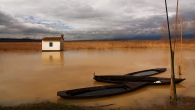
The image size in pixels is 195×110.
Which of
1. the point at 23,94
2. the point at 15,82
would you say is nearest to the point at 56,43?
the point at 15,82

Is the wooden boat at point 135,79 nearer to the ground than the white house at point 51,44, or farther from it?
nearer to the ground

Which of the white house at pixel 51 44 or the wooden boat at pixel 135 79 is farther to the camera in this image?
the white house at pixel 51 44

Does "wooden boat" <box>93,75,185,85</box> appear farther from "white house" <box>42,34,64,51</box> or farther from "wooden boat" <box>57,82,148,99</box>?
"white house" <box>42,34,64,51</box>

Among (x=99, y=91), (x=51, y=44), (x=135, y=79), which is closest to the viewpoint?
(x=99, y=91)

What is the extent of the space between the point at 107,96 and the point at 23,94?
4456 mm

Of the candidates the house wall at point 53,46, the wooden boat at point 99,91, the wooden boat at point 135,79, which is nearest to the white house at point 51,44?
the house wall at point 53,46

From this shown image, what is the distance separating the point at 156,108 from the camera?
22.9 feet

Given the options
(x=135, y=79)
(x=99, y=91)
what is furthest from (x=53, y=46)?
(x=99, y=91)

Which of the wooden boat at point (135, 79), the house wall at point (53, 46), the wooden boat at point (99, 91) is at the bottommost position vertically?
the wooden boat at point (99, 91)

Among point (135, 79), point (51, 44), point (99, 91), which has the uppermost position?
point (51, 44)

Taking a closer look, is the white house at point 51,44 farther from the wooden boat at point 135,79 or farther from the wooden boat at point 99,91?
the wooden boat at point 99,91

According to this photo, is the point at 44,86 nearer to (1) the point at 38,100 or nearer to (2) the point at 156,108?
(1) the point at 38,100

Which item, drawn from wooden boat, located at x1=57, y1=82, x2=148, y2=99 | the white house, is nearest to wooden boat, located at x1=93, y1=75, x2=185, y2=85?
wooden boat, located at x1=57, y1=82, x2=148, y2=99

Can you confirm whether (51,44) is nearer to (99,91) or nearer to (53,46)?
(53,46)
